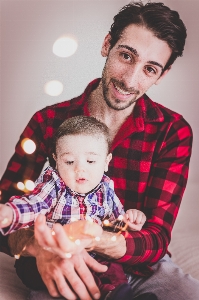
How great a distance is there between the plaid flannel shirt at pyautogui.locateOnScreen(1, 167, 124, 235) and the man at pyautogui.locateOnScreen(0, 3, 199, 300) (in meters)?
0.07

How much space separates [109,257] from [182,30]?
0.68m

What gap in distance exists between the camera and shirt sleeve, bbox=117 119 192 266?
116cm

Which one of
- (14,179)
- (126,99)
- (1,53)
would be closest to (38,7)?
(1,53)

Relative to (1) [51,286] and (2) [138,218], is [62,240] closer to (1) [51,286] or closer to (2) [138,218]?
(1) [51,286]

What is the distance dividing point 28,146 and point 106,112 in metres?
0.27

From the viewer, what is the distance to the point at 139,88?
47.0 inches

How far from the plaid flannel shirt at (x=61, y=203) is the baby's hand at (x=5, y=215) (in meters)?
0.04

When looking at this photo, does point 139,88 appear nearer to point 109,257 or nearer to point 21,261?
point 109,257

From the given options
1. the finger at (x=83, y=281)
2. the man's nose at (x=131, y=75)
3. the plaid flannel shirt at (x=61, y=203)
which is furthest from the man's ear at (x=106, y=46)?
the finger at (x=83, y=281)

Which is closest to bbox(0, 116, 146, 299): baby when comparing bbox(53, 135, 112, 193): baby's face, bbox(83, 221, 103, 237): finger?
bbox(53, 135, 112, 193): baby's face

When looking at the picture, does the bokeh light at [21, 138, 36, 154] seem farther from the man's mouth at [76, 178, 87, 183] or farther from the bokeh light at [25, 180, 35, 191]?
the man's mouth at [76, 178, 87, 183]

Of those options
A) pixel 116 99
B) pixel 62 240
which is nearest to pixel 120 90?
pixel 116 99

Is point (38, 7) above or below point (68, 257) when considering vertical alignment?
above

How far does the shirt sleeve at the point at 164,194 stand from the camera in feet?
3.79
